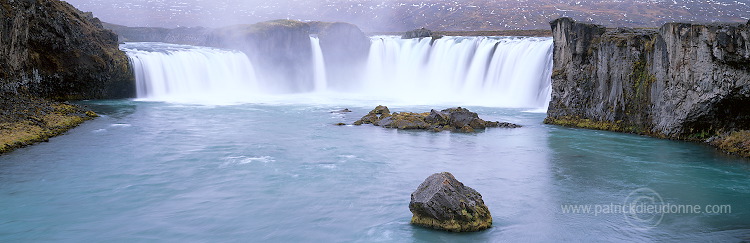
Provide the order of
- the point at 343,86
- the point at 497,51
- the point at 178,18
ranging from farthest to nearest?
the point at 178,18 → the point at 343,86 → the point at 497,51

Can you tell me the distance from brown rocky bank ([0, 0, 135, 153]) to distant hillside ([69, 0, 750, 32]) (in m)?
91.5

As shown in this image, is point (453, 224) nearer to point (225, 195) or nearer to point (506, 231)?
point (506, 231)

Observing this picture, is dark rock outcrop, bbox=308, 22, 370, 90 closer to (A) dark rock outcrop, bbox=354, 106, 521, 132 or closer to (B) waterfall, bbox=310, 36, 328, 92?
(B) waterfall, bbox=310, 36, 328, 92

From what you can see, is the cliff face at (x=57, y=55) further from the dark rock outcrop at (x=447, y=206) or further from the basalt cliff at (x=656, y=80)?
the basalt cliff at (x=656, y=80)

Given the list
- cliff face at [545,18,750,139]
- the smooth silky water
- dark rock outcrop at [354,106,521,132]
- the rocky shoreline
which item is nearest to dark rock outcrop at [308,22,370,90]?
the smooth silky water

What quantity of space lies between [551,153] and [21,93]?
77.9ft

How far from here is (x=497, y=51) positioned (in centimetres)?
4412

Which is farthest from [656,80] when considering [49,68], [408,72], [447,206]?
[408,72]

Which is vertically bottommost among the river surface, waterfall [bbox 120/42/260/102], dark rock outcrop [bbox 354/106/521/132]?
the river surface

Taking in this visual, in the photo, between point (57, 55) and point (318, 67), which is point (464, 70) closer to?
point (318, 67)

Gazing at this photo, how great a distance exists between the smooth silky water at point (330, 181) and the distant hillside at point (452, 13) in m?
97.6

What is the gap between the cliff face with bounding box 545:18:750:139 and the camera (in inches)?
839

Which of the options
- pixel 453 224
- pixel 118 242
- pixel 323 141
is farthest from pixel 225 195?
pixel 323 141

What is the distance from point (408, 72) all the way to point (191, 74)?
19.6m
